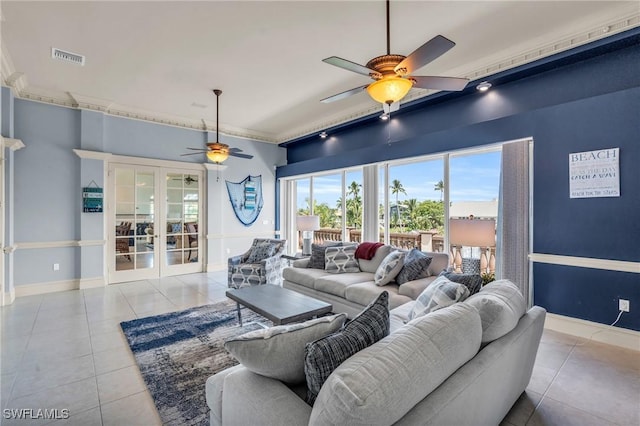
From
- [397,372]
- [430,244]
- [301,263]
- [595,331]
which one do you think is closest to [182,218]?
[301,263]

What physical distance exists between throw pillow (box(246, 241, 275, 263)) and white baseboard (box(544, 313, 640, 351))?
3.90 meters

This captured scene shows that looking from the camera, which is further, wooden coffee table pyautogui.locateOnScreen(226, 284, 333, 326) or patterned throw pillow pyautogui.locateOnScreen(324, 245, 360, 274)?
patterned throw pillow pyautogui.locateOnScreen(324, 245, 360, 274)

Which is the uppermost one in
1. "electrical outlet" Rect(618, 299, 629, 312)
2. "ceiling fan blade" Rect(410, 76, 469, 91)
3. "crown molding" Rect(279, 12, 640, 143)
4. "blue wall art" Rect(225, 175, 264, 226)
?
"crown molding" Rect(279, 12, 640, 143)

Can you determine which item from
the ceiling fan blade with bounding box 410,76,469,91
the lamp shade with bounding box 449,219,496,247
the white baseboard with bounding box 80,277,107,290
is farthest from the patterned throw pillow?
the white baseboard with bounding box 80,277,107,290

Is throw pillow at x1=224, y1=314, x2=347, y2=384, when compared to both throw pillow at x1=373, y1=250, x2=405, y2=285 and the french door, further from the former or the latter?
the french door

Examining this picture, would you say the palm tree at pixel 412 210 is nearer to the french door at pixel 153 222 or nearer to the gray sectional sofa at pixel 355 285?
the gray sectional sofa at pixel 355 285

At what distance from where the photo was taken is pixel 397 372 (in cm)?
103

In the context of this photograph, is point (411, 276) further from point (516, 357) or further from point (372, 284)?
point (516, 357)

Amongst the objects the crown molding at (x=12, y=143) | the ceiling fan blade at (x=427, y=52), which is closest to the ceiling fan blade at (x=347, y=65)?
the ceiling fan blade at (x=427, y=52)

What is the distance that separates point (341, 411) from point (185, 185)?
21.3ft

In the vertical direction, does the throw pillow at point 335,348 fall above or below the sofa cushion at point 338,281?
above

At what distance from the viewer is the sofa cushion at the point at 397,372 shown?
0.91 m

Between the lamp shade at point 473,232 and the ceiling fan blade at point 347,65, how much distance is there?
172cm

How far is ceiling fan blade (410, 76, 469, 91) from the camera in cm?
258
